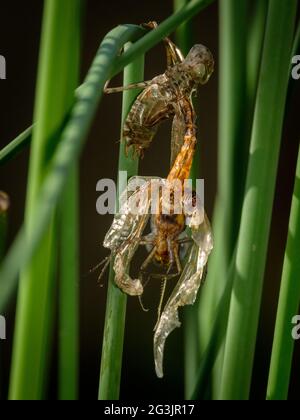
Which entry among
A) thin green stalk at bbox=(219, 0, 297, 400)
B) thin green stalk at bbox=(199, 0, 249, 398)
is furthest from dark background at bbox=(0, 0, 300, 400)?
thin green stalk at bbox=(219, 0, 297, 400)

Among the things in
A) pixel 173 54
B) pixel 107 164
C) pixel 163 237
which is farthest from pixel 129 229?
pixel 107 164

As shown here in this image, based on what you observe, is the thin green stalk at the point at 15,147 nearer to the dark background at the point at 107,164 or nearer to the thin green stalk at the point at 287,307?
the thin green stalk at the point at 287,307

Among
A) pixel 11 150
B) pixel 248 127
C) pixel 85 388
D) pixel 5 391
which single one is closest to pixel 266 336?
pixel 85 388

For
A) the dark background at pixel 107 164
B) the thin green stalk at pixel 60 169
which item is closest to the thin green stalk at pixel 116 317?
the thin green stalk at pixel 60 169

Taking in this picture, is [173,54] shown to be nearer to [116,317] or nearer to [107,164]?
[116,317]

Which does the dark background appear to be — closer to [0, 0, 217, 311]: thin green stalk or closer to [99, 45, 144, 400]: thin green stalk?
[99, 45, 144, 400]: thin green stalk

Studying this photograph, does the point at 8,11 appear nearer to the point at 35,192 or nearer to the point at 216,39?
the point at 216,39
